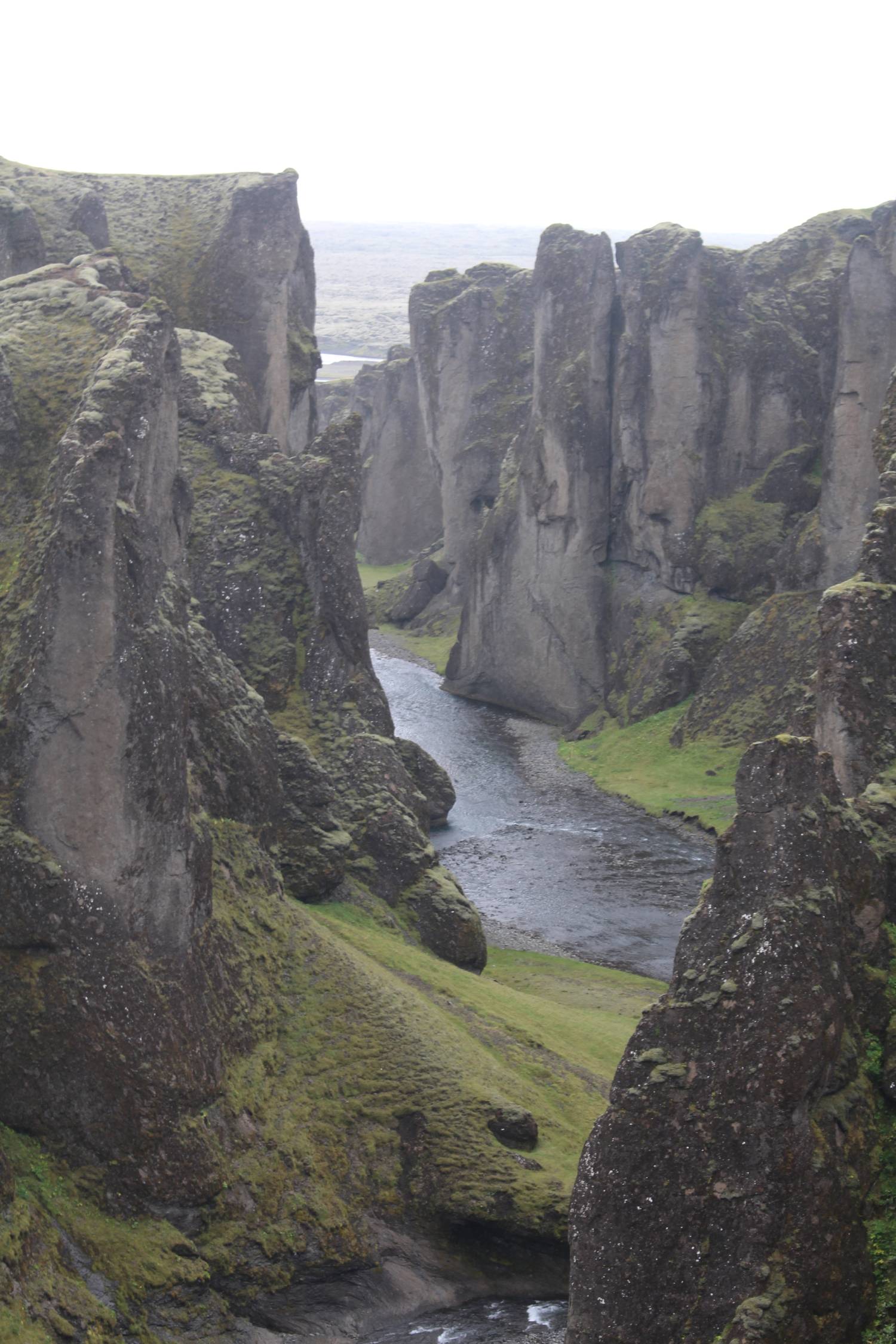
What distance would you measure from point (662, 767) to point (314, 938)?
42.0 meters

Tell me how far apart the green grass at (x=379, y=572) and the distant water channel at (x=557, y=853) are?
39.7 meters

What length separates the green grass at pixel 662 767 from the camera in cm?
6844

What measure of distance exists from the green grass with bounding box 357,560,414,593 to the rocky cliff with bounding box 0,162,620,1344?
8569 centimetres

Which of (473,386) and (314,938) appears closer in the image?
(314,938)

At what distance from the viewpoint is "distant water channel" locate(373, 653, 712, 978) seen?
54688 millimetres

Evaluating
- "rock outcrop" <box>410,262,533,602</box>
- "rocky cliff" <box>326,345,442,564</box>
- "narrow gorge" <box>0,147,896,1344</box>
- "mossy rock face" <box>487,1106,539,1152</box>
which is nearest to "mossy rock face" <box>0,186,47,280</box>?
"narrow gorge" <box>0,147,896,1344</box>

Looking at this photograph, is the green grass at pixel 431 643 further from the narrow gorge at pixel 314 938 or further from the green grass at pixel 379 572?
the narrow gorge at pixel 314 938

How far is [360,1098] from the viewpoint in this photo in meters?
31.2

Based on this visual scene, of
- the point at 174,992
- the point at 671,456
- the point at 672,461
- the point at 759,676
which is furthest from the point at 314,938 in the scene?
the point at 671,456

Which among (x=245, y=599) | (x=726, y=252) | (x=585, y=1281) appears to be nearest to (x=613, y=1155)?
(x=585, y=1281)

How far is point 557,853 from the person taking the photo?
64625 mm

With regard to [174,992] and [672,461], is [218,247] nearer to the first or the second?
[672,461]

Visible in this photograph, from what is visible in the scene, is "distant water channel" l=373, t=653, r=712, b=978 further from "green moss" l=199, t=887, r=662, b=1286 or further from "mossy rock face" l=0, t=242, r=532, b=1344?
"mossy rock face" l=0, t=242, r=532, b=1344

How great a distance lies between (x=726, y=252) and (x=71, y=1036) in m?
70.5
